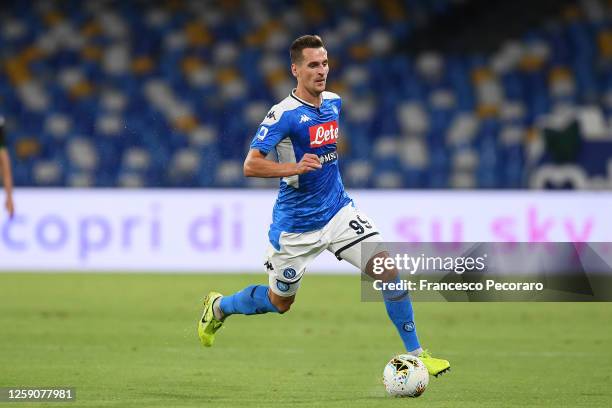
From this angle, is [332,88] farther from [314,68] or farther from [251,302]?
[314,68]

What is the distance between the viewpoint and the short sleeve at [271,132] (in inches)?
287

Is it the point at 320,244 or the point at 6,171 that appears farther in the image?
the point at 6,171

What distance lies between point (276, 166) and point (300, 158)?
493 millimetres

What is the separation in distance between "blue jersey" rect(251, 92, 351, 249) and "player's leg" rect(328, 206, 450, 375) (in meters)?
0.11

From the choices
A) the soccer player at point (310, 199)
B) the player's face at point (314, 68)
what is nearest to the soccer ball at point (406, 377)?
the soccer player at point (310, 199)

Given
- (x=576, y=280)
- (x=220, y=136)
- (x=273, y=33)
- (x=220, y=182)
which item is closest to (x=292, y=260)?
(x=576, y=280)

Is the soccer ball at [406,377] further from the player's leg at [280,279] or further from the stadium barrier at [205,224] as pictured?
the stadium barrier at [205,224]

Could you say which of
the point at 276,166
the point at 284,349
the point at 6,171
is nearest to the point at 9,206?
the point at 6,171

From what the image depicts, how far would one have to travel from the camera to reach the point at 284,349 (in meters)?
9.59

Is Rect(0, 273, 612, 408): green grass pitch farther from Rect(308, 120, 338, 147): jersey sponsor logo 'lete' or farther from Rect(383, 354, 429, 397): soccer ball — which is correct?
Rect(308, 120, 338, 147): jersey sponsor logo 'lete'

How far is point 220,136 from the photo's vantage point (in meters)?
20.9

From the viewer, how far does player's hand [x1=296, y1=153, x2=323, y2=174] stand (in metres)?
7.01

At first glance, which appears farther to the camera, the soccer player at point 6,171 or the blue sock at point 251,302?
the soccer player at point 6,171

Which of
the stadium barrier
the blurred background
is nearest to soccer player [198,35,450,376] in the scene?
the stadium barrier
